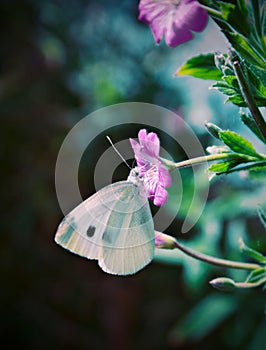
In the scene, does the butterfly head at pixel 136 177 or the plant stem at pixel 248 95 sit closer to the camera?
the plant stem at pixel 248 95

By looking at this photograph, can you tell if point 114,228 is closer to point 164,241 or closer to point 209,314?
point 164,241

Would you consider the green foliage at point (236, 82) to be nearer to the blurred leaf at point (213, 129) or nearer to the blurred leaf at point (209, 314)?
the blurred leaf at point (213, 129)

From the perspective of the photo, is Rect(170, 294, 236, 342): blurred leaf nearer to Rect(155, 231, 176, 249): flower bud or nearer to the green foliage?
Rect(155, 231, 176, 249): flower bud

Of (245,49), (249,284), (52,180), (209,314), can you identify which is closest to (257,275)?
(249,284)

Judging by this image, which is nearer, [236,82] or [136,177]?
[236,82]

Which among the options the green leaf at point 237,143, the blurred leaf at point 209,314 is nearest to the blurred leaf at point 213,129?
the green leaf at point 237,143

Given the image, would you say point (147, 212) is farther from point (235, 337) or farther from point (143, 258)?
point (235, 337)
